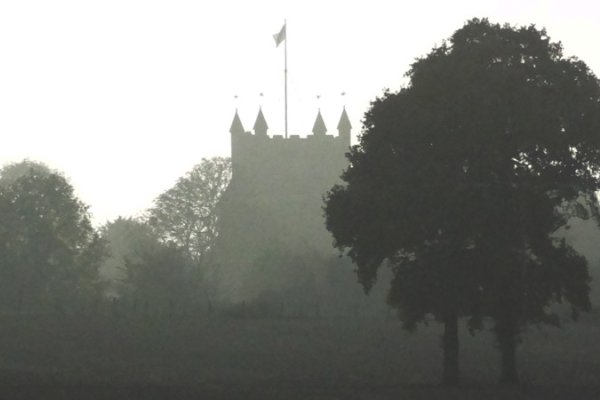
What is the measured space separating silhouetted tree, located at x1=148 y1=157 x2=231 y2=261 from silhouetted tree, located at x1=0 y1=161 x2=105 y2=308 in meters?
36.7

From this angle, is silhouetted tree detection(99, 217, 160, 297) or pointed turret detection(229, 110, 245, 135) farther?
pointed turret detection(229, 110, 245, 135)

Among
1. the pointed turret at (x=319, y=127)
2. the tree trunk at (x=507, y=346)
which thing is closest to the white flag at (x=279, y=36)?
the pointed turret at (x=319, y=127)

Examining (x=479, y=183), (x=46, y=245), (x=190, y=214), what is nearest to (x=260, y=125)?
(x=190, y=214)

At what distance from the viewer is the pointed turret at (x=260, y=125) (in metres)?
165

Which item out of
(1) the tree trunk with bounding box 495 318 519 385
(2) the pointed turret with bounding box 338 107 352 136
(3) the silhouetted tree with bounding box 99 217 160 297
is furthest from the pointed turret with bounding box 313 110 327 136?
(1) the tree trunk with bounding box 495 318 519 385

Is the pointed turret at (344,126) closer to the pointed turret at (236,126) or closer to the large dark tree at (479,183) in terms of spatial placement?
the pointed turret at (236,126)

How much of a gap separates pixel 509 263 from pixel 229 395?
10.2 meters

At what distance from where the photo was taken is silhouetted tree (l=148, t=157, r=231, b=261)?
428 feet

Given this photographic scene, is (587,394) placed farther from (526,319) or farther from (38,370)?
(38,370)

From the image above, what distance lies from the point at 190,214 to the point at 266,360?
7629cm

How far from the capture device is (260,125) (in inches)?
6511

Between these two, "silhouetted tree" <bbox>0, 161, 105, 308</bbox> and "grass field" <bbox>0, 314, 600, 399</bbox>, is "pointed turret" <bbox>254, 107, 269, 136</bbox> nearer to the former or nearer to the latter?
"silhouetted tree" <bbox>0, 161, 105, 308</bbox>

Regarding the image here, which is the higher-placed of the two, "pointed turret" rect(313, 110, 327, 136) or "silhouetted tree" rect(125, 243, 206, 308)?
"pointed turret" rect(313, 110, 327, 136)

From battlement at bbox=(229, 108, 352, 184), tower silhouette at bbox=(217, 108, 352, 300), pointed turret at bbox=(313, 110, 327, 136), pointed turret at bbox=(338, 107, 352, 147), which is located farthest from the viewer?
pointed turret at bbox=(338, 107, 352, 147)
